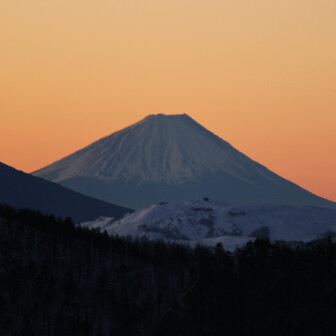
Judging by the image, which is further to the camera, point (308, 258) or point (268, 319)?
point (308, 258)

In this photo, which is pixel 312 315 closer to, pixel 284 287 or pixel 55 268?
pixel 284 287

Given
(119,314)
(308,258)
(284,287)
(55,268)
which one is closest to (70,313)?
(119,314)

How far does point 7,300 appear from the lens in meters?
169

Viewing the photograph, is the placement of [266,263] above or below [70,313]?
above

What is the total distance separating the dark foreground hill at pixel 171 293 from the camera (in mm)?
159750

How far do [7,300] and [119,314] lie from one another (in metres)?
19.8

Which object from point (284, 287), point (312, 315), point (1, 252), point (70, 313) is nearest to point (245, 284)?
point (284, 287)

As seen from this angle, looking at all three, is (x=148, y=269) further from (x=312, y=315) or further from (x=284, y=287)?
(x=312, y=315)

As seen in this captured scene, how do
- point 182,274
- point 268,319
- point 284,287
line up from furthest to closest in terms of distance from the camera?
1. point 182,274
2. point 284,287
3. point 268,319

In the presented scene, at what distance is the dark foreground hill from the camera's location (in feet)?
524

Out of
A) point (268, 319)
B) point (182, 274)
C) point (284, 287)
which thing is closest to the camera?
point (268, 319)

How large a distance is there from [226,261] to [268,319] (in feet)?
91.0

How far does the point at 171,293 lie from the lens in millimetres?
181375

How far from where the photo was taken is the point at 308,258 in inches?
7559
